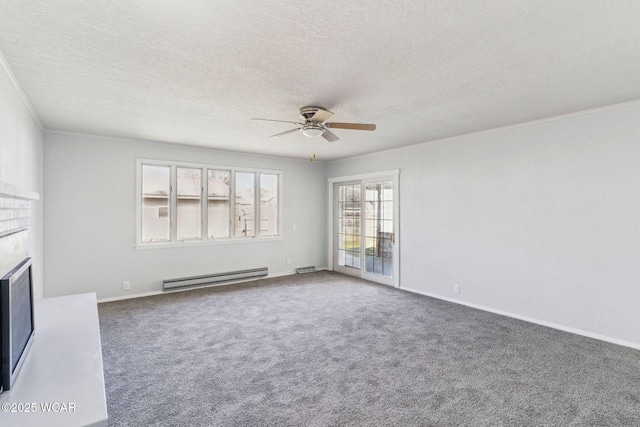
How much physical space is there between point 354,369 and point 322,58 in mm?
2613

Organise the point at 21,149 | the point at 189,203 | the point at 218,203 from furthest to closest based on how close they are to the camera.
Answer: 1. the point at 218,203
2. the point at 189,203
3. the point at 21,149

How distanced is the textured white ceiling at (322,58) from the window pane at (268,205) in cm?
273

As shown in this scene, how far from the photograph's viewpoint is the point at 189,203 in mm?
5633

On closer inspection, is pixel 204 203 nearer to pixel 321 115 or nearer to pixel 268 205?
pixel 268 205

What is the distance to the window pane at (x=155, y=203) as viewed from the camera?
17.1 ft

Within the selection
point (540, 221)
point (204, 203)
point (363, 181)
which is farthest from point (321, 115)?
point (204, 203)

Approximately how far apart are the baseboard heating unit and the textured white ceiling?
2.74m

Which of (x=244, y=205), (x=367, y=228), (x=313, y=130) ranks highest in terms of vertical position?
(x=313, y=130)

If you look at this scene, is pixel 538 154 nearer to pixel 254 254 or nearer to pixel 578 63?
pixel 578 63

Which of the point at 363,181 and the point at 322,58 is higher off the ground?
the point at 322,58

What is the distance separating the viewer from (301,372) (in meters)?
2.76

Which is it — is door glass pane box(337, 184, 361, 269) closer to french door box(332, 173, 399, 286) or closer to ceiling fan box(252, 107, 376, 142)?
french door box(332, 173, 399, 286)

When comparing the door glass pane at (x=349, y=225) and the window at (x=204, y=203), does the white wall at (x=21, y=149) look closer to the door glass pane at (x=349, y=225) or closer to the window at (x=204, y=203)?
the window at (x=204, y=203)

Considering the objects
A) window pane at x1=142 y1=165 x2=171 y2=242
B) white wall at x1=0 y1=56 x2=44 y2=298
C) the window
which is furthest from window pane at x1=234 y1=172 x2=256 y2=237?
white wall at x1=0 y1=56 x2=44 y2=298
